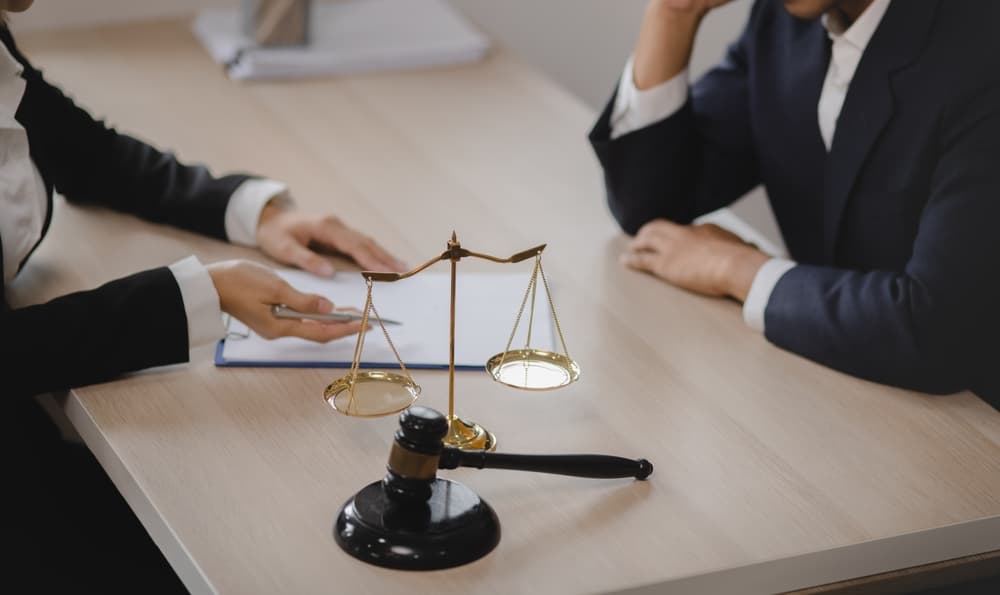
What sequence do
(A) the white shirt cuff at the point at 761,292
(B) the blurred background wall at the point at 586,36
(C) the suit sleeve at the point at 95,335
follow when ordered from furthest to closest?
1. (B) the blurred background wall at the point at 586,36
2. (A) the white shirt cuff at the point at 761,292
3. (C) the suit sleeve at the point at 95,335

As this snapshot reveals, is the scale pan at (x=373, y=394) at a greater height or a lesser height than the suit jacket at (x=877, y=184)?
lesser

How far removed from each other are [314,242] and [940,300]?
0.81 meters

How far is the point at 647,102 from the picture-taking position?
71.7 inches

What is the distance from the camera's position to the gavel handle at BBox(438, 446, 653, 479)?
111 centimetres

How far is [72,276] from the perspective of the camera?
5.23 feet

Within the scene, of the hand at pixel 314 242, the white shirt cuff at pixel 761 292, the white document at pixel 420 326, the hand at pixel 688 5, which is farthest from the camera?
the hand at pixel 688 5

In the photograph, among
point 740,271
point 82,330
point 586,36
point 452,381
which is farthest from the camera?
point 586,36

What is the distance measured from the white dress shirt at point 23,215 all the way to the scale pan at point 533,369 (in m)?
0.34

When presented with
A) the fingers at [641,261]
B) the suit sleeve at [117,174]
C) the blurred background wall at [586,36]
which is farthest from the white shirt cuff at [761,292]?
the blurred background wall at [586,36]

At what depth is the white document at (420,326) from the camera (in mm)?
1428

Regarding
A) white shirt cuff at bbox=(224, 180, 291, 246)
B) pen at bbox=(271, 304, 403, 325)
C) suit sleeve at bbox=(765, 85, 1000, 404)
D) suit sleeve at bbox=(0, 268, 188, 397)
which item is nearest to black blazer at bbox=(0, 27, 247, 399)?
suit sleeve at bbox=(0, 268, 188, 397)

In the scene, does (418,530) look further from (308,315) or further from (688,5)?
(688,5)

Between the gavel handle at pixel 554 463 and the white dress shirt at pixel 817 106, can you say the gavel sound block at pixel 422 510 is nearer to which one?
the gavel handle at pixel 554 463

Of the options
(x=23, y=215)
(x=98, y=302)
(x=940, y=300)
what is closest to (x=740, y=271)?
(x=940, y=300)
